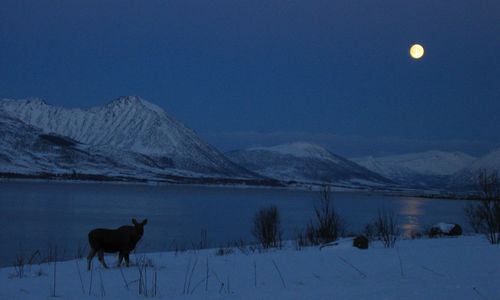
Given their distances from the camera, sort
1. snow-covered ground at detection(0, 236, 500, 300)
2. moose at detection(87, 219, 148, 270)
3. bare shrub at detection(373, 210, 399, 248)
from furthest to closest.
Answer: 1. bare shrub at detection(373, 210, 399, 248)
2. moose at detection(87, 219, 148, 270)
3. snow-covered ground at detection(0, 236, 500, 300)

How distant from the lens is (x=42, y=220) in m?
55.2

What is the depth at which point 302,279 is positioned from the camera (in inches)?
365

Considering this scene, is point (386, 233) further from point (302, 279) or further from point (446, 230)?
point (446, 230)

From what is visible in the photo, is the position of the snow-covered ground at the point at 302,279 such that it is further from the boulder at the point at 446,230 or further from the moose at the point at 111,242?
the boulder at the point at 446,230

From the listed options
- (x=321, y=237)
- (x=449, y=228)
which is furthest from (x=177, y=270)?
(x=449, y=228)

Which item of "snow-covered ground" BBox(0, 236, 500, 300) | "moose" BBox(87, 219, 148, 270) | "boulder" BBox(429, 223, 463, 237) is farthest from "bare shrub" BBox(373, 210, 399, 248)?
"moose" BBox(87, 219, 148, 270)

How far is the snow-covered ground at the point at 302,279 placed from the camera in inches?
282

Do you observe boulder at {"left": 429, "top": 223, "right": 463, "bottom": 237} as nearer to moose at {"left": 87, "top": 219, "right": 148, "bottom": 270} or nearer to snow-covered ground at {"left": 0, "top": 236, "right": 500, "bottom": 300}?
snow-covered ground at {"left": 0, "top": 236, "right": 500, "bottom": 300}

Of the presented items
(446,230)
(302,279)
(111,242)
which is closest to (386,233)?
(302,279)

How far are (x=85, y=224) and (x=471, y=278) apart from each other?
157 feet

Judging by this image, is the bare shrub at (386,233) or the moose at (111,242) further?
the bare shrub at (386,233)

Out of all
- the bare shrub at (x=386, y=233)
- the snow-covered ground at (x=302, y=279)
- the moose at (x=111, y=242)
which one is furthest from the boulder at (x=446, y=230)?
the moose at (x=111, y=242)

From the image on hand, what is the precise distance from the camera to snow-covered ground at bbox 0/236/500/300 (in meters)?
7.16

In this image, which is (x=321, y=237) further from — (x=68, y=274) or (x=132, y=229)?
(x=68, y=274)
